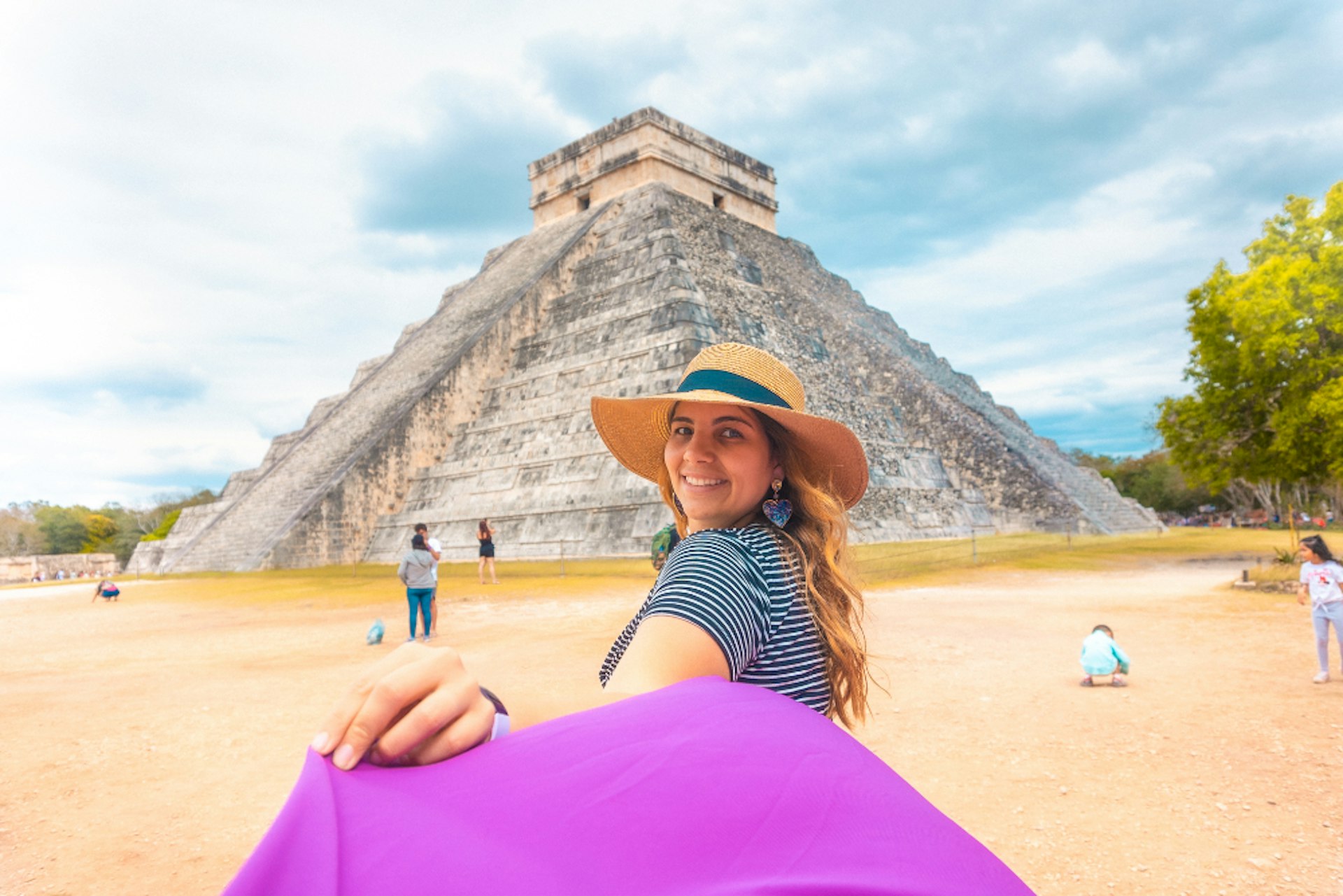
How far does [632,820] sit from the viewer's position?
71 cm

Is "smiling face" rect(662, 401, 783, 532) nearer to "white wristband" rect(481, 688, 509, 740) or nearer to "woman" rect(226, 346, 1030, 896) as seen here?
"woman" rect(226, 346, 1030, 896)

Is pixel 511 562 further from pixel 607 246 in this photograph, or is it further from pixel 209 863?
pixel 209 863

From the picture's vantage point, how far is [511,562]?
14.9 metres

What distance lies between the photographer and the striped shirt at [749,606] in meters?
1.07

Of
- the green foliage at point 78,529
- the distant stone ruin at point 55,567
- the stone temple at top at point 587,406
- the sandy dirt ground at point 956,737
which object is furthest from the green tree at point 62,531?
the sandy dirt ground at point 956,737

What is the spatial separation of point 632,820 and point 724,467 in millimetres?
823

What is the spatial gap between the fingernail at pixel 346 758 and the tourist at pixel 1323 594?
21.4 ft

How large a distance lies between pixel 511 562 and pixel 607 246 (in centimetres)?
971

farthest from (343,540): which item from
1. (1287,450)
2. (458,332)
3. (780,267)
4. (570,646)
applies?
(1287,450)

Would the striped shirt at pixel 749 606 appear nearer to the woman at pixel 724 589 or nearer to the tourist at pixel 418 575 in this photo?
the woman at pixel 724 589

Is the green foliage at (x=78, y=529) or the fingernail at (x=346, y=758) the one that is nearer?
the fingernail at (x=346, y=758)

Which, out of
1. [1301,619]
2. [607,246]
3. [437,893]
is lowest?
[1301,619]

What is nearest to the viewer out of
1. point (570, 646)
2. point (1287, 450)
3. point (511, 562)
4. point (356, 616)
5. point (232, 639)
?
point (570, 646)

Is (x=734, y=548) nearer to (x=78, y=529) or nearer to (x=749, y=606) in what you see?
(x=749, y=606)
